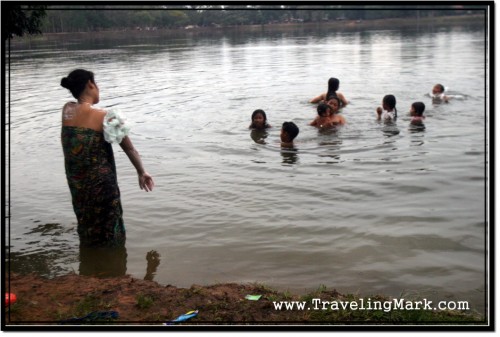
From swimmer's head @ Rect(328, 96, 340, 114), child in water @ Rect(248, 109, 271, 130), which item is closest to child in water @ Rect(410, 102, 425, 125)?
swimmer's head @ Rect(328, 96, 340, 114)

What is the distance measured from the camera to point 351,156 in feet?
29.8

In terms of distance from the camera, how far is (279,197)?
723cm

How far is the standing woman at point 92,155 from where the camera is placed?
5148 mm

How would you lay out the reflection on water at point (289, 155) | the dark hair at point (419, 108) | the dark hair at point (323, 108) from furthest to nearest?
the dark hair at point (419, 108), the dark hair at point (323, 108), the reflection on water at point (289, 155)

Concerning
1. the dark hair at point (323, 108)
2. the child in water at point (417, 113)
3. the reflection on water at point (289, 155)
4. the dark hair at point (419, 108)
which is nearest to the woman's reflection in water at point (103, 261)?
the reflection on water at point (289, 155)

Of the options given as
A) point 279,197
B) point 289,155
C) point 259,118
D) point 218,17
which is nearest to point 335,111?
point 259,118

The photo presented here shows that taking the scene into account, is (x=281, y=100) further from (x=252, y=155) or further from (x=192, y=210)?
(x=192, y=210)

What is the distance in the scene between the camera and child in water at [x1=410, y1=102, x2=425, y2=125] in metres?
Answer: 11.3

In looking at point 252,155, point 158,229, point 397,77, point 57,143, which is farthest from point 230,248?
point 397,77

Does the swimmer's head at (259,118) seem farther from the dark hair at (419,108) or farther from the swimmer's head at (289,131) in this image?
the dark hair at (419,108)

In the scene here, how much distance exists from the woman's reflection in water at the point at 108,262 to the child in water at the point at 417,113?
23.5 feet

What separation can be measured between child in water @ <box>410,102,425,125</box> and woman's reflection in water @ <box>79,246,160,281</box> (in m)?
7.15

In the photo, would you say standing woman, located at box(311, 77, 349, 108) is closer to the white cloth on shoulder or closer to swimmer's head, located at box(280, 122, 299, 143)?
swimmer's head, located at box(280, 122, 299, 143)

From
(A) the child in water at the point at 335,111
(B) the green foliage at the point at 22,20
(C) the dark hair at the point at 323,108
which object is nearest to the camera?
(B) the green foliage at the point at 22,20
